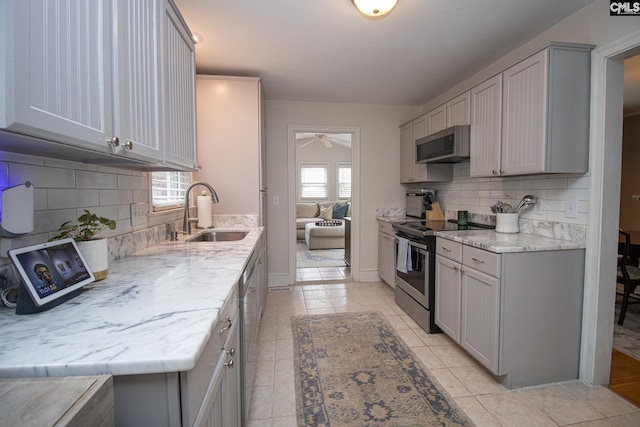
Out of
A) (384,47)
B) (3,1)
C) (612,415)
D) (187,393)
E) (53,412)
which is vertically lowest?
(612,415)

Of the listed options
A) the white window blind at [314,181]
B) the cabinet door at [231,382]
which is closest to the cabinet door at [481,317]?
the cabinet door at [231,382]

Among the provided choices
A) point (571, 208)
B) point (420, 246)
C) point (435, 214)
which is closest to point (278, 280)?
point (420, 246)

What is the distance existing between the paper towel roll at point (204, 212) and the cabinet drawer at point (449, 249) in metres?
2.02

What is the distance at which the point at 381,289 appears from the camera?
3.93 meters

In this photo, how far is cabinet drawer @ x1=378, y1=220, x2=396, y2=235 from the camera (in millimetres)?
3743

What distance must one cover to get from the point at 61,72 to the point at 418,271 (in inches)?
109

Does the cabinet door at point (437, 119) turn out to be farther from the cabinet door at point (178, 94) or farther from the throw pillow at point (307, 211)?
the throw pillow at point (307, 211)

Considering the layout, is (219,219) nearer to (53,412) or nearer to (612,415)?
(53,412)

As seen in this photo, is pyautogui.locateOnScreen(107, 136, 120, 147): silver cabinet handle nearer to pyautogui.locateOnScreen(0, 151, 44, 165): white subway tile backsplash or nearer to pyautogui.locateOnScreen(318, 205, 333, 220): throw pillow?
pyautogui.locateOnScreen(0, 151, 44, 165): white subway tile backsplash

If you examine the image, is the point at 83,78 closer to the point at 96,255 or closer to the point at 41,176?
the point at 41,176

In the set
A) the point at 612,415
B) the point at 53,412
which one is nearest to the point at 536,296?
the point at 612,415

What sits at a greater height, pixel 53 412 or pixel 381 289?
pixel 53 412

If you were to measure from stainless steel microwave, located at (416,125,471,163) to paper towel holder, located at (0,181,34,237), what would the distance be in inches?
113

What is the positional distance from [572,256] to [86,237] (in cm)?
264
